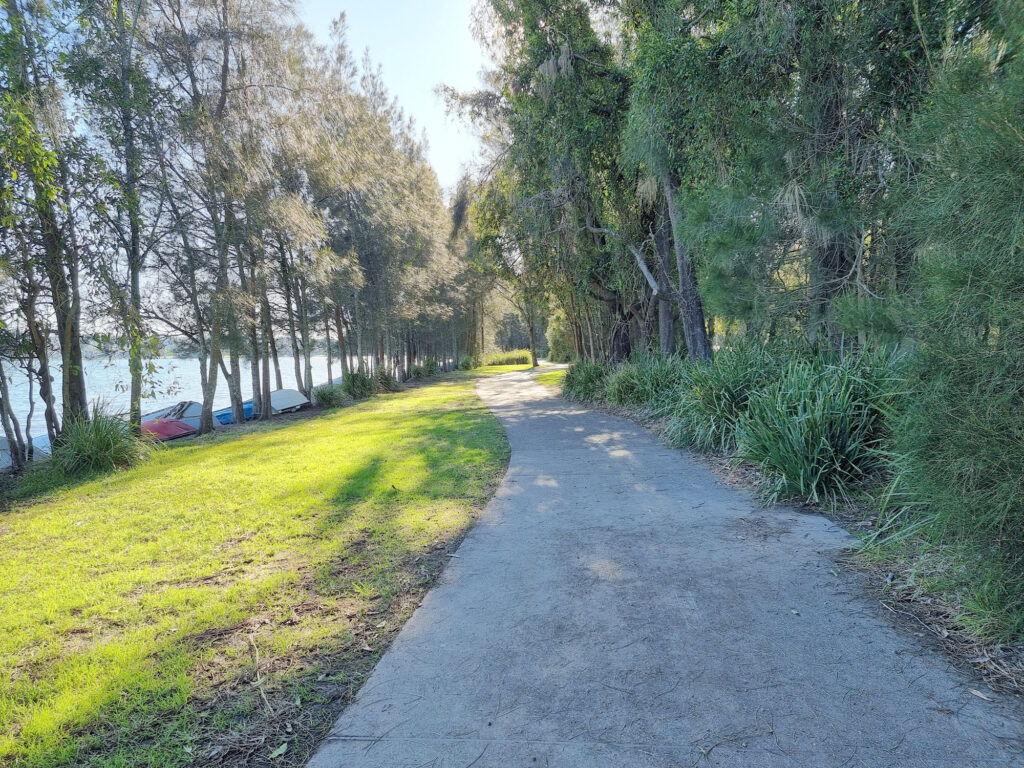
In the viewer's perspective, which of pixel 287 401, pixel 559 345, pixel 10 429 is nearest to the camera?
pixel 10 429

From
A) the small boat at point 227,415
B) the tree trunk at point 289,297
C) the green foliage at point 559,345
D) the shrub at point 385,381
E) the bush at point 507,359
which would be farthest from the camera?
the bush at point 507,359

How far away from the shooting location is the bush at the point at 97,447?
700cm

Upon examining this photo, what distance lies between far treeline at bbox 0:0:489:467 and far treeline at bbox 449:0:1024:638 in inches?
172

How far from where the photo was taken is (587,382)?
13578 millimetres

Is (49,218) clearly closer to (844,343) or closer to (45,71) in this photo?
(45,71)

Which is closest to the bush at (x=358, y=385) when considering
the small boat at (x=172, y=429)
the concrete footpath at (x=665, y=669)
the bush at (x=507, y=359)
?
the small boat at (x=172, y=429)

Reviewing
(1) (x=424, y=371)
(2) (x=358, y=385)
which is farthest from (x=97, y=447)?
(1) (x=424, y=371)

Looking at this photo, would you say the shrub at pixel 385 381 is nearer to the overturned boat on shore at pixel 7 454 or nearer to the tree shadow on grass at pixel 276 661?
the overturned boat on shore at pixel 7 454

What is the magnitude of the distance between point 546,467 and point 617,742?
4.42 meters

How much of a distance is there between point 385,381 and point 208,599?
18.4 m

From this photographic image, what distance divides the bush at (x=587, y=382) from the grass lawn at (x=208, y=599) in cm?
691

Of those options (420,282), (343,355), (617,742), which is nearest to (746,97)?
(617,742)

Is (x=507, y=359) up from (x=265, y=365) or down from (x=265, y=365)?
down

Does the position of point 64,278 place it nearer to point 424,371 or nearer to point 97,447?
point 97,447
